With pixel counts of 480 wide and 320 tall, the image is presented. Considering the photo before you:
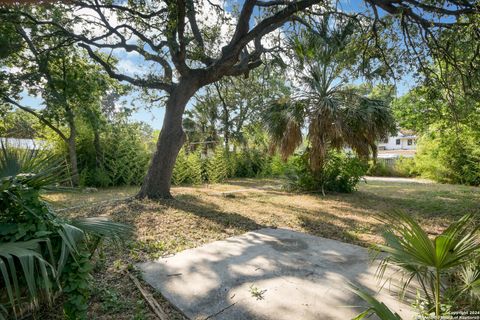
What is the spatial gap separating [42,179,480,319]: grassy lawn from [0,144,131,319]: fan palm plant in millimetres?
360

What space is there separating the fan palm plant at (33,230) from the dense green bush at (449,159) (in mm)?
12203

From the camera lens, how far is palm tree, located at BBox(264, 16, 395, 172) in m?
6.22

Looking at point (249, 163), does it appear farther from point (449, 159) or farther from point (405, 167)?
point (405, 167)

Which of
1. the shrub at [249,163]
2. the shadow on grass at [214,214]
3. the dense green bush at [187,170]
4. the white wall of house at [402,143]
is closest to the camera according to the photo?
→ the shadow on grass at [214,214]

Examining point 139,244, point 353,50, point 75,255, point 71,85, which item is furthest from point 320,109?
point 71,85

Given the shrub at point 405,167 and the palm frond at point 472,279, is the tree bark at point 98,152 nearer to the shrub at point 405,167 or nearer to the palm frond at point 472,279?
the palm frond at point 472,279

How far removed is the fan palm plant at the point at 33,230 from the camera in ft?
4.59

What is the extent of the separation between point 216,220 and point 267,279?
2.23 meters

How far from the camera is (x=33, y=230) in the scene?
152 cm

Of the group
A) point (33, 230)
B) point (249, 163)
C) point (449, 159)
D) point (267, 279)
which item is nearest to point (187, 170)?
point (249, 163)

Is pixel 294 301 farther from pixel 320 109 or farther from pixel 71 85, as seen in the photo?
pixel 71 85

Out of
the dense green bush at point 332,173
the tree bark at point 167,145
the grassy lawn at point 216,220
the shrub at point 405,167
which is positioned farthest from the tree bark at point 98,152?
the shrub at point 405,167

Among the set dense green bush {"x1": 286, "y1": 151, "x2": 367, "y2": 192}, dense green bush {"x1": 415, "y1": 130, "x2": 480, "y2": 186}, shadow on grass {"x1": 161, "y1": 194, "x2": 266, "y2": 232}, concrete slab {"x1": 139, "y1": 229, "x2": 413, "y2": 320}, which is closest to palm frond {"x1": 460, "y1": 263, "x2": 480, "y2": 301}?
concrete slab {"x1": 139, "y1": 229, "x2": 413, "y2": 320}

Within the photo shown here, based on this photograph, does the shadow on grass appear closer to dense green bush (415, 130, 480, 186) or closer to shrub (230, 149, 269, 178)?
shrub (230, 149, 269, 178)
